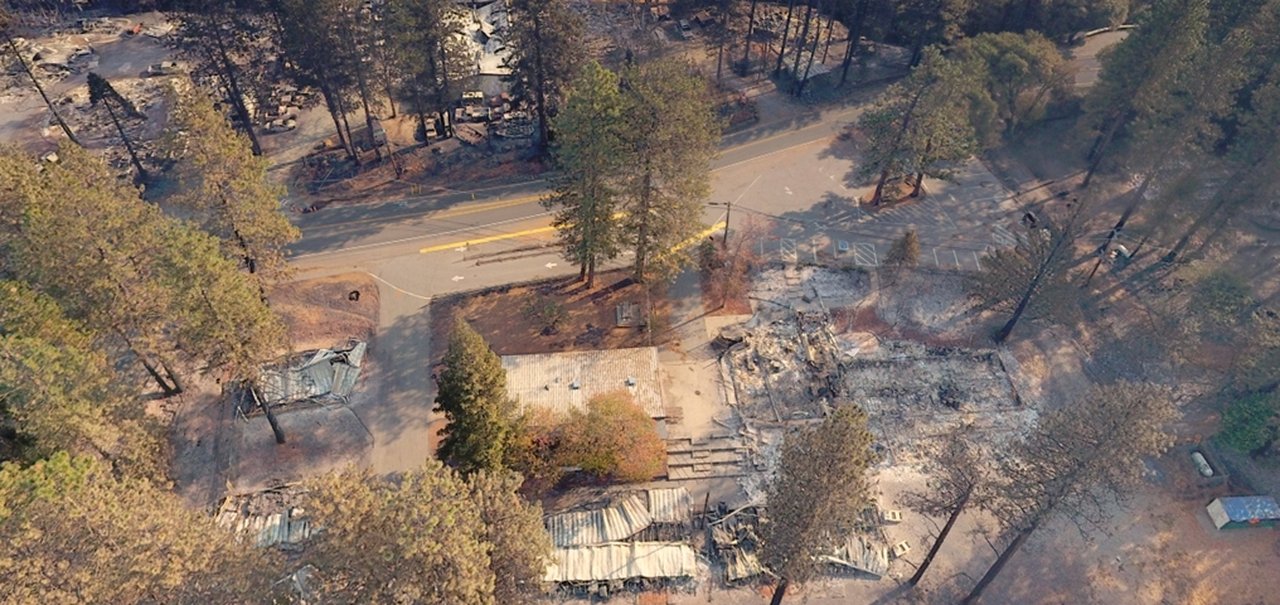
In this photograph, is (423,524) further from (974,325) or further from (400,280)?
(974,325)

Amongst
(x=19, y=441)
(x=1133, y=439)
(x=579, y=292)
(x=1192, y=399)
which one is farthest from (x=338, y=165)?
(x=1192, y=399)

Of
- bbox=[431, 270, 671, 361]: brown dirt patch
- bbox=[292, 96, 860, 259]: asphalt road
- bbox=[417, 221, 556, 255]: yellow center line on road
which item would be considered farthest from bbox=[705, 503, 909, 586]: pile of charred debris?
bbox=[292, 96, 860, 259]: asphalt road

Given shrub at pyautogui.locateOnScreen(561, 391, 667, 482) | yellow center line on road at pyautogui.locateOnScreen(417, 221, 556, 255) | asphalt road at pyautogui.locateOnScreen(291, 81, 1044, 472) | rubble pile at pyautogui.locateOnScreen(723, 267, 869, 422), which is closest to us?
shrub at pyautogui.locateOnScreen(561, 391, 667, 482)

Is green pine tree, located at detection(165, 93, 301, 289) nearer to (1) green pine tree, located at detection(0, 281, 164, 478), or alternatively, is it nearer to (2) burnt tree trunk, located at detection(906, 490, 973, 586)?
(1) green pine tree, located at detection(0, 281, 164, 478)

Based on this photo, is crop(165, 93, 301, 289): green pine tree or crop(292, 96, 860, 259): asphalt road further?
crop(292, 96, 860, 259): asphalt road

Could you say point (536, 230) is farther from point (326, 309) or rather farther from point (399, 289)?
point (326, 309)
